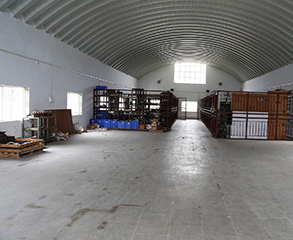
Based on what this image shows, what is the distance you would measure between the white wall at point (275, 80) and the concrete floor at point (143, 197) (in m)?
11.2

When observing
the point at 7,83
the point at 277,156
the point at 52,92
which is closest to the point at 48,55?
the point at 52,92

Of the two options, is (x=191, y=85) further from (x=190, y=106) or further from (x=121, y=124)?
(x=121, y=124)

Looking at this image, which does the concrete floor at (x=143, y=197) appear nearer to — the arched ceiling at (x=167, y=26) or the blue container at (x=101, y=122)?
the arched ceiling at (x=167, y=26)

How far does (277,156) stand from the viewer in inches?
367

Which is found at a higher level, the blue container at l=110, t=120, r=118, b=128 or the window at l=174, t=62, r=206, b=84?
the window at l=174, t=62, r=206, b=84

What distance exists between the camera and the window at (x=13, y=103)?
31.3 feet

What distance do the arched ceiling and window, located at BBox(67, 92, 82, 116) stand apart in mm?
2903

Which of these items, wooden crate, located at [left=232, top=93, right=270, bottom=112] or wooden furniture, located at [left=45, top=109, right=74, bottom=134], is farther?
wooden crate, located at [left=232, top=93, right=270, bottom=112]

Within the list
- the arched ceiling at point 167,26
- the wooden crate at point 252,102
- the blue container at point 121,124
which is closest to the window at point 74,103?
the blue container at point 121,124

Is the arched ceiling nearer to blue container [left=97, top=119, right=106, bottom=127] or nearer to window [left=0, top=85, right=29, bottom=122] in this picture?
window [left=0, top=85, right=29, bottom=122]

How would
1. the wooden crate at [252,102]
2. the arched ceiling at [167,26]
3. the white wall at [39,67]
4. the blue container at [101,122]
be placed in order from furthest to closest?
the blue container at [101,122], the wooden crate at [252,102], the arched ceiling at [167,26], the white wall at [39,67]

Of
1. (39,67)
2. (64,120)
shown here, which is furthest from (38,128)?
(64,120)

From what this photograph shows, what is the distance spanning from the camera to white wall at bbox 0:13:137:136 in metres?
9.31

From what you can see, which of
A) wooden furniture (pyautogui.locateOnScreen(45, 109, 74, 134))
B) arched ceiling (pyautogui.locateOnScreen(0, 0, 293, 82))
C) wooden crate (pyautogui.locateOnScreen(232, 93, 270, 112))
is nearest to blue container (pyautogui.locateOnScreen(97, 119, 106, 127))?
wooden furniture (pyautogui.locateOnScreen(45, 109, 74, 134))
